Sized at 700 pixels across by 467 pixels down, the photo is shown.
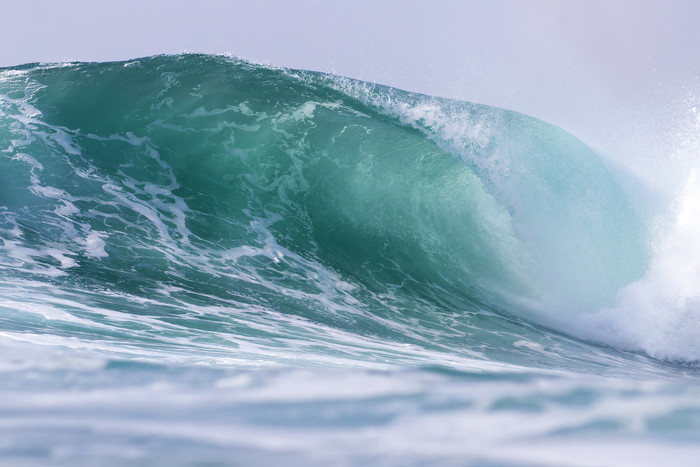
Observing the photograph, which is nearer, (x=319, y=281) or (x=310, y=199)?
(x=319, y=281)

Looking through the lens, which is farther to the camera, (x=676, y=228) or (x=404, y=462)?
(x=676, y=228)

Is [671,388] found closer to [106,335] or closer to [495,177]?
[106,335]

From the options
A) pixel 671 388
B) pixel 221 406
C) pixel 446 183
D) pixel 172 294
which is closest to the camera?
pixel 671 388

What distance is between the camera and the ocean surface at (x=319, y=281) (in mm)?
1115

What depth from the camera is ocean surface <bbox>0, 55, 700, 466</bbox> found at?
3.66 ft

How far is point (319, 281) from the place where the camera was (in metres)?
6.93

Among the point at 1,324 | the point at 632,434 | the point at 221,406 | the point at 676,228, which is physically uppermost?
the point at 676,228

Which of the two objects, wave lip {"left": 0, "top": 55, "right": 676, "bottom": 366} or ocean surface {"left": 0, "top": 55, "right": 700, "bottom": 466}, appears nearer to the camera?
ocean surface {"left": 0, "top": 55, "right": 700, "bottom": 466}

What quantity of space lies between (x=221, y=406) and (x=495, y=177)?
323 inches

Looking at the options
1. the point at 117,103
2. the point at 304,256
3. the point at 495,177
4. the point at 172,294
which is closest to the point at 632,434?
the point at 172,294

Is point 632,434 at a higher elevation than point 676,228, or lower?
lower

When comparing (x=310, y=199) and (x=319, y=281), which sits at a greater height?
(x=310, y=199)

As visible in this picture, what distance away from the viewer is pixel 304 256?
751cm

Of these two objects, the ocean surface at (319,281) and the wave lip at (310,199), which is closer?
the ocean surface at (319,281)
